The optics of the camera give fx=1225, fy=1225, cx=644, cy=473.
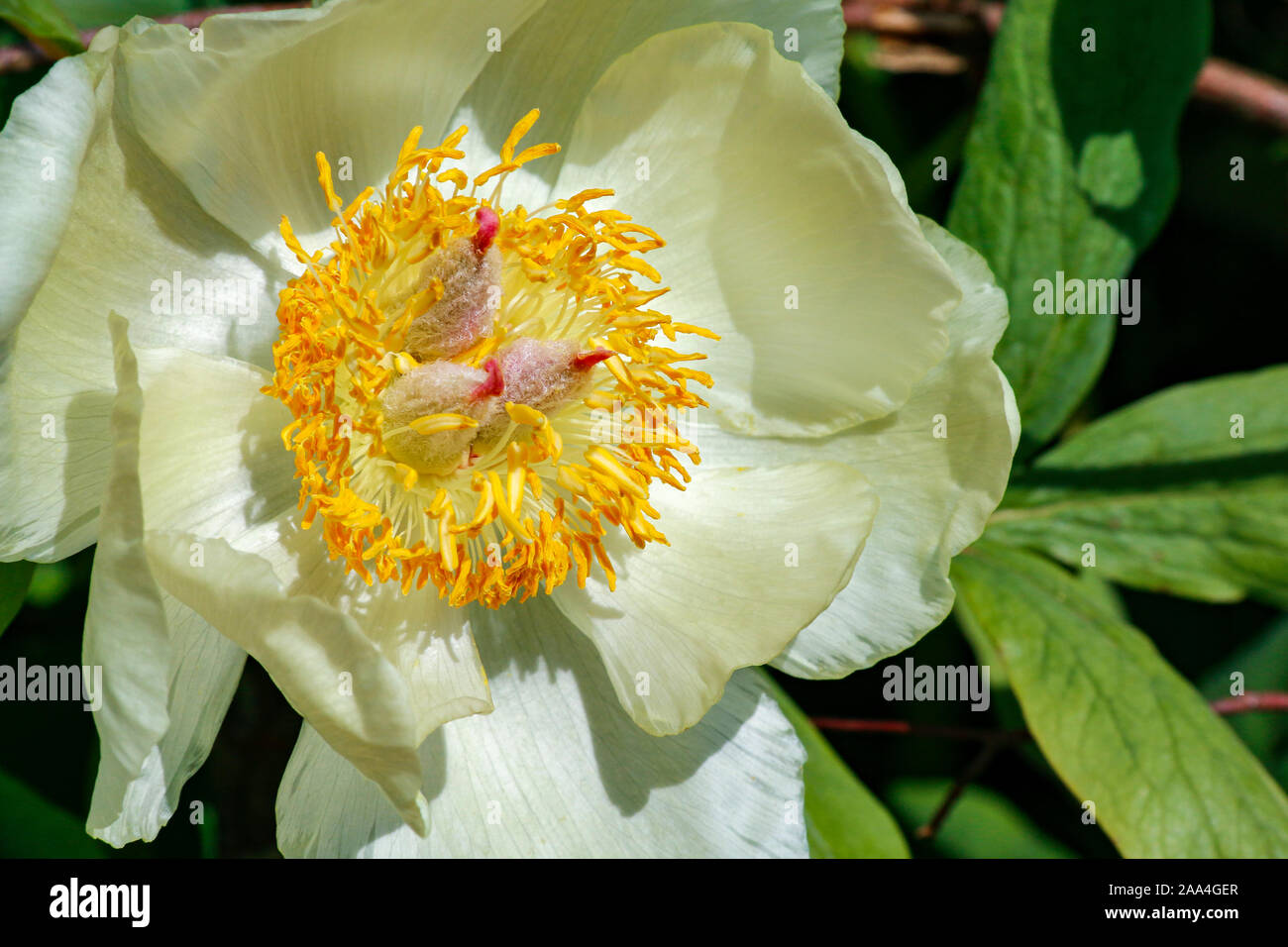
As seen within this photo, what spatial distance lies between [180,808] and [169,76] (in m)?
1.01

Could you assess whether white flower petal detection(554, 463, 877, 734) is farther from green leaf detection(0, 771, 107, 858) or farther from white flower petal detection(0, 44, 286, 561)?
green leaf detection(0, 771, 107, 858)

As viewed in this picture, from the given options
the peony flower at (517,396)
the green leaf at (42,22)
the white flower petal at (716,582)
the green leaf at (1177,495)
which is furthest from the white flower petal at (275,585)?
the green leaf at (1177,495)

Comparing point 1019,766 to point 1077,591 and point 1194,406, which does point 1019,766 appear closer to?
point 1077,591

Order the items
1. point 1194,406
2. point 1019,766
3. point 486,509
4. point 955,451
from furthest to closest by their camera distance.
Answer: point 1019,766, point 1194,406, point 955,451, point 486,509

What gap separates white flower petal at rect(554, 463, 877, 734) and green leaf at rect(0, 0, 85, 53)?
90 cm

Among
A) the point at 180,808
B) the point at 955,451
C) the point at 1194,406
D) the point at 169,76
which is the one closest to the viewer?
the point at 169,76

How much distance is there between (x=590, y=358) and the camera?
1.50m

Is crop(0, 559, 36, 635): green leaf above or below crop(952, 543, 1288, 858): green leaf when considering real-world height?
above

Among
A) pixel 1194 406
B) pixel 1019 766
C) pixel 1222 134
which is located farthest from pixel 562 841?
pixel 1222 134

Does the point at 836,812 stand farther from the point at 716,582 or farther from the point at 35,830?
the point at 35,830

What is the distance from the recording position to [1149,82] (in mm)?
1896

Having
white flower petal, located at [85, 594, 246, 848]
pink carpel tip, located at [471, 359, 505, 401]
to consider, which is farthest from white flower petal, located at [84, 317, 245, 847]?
pink carpel tip, located at [471, 359, 505, 401]

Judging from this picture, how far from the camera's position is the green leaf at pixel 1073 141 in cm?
186

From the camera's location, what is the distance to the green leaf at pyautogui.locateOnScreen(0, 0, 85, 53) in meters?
1.40
